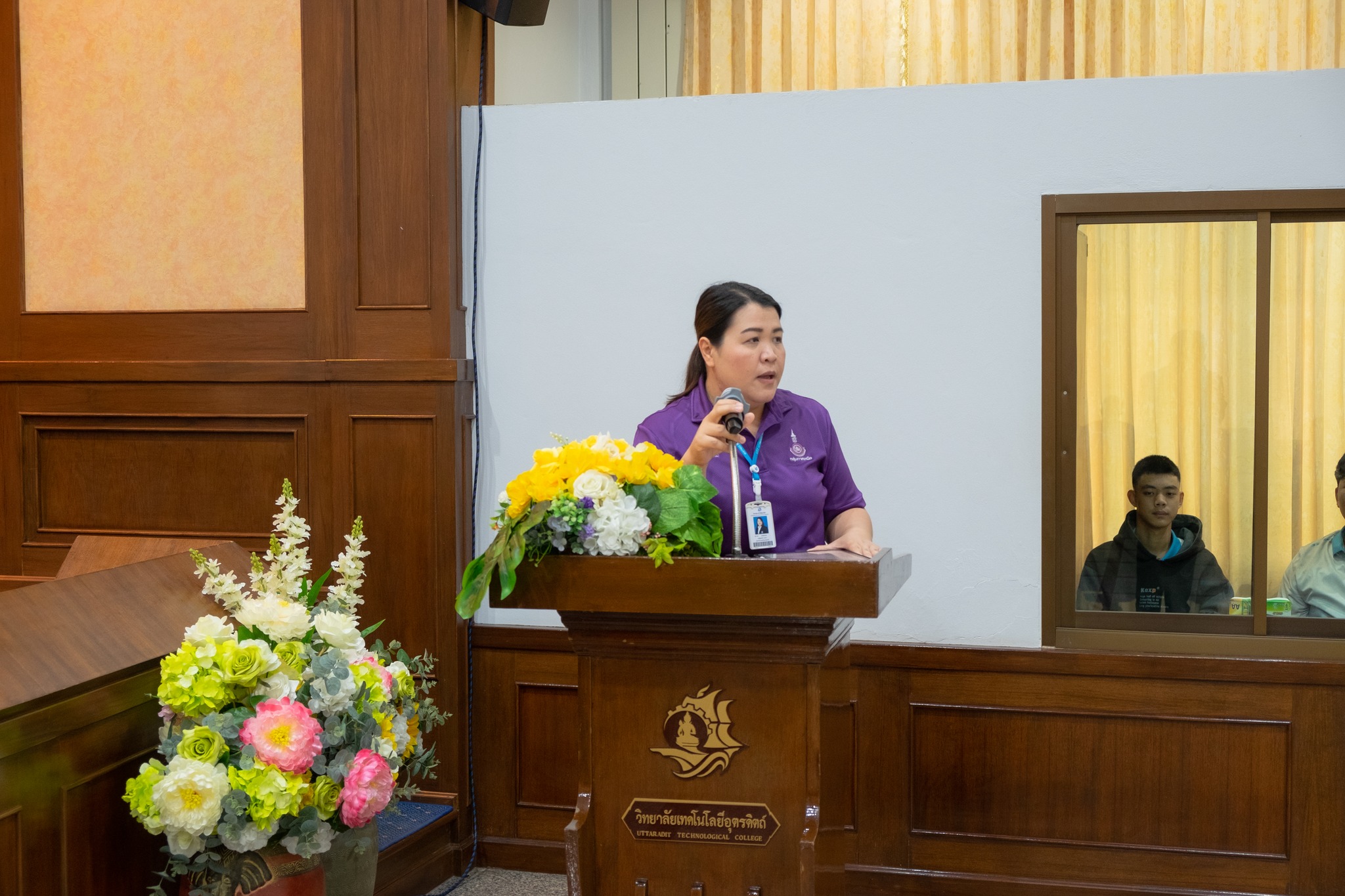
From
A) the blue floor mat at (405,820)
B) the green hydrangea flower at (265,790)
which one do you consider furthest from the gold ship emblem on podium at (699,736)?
the blue floor mat at (405,820)

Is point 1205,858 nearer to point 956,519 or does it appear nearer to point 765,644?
point 956,519

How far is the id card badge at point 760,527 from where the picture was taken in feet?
7.25

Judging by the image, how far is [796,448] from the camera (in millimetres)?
2582

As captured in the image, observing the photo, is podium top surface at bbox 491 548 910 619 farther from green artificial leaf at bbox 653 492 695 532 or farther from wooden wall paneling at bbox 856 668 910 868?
wooden wall paneling at bbox 856 668 910 868

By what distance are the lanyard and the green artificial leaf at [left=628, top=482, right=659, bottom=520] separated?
0.40 meters

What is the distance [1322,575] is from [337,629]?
8.43 feet


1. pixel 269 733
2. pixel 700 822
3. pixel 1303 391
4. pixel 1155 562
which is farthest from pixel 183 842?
pixel 1303 391

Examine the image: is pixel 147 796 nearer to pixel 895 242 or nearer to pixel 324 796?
pixel 324 796

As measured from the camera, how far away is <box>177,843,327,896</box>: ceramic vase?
2.19 metres

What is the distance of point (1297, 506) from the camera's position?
3.22 m

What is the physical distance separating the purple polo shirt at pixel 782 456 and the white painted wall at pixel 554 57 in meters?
1.85

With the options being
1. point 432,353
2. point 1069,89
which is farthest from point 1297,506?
point 432,353

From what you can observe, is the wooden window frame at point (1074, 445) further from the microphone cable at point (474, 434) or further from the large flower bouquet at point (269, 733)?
the large flower bouquet at point (269, 733)

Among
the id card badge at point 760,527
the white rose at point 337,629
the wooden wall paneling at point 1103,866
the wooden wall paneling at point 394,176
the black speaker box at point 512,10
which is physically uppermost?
the black speaker box at point 512,10
